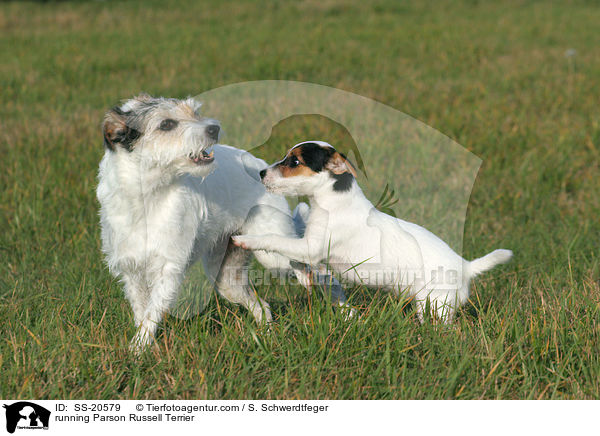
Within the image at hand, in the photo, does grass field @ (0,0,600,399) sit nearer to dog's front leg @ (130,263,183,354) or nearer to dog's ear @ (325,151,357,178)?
dog's front leg @ (130,263,183,354)

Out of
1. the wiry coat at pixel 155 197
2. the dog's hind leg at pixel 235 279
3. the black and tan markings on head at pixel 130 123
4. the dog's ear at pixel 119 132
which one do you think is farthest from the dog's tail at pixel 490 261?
the dog's ear at pixel 119 132

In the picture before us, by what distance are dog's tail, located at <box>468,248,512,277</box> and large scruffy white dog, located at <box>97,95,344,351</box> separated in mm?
1508

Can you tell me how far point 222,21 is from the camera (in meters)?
18.8

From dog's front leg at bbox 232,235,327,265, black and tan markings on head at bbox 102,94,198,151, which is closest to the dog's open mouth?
black and tan markings on head at bbox 102,94,198,151

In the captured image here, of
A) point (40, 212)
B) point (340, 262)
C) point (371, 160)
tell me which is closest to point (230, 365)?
point (340, 262)

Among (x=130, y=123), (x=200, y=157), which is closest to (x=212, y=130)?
(x=200, y=157)

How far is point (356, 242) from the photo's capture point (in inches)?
161

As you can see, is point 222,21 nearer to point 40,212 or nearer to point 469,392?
point 40,212

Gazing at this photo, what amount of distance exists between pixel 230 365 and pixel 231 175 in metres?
1.52

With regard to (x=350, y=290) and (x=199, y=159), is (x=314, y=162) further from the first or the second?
(x=350, y=290)

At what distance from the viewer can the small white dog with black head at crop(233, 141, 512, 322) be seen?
152 inches

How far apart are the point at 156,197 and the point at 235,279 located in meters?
1.23

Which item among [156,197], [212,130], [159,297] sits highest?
[212,130]
